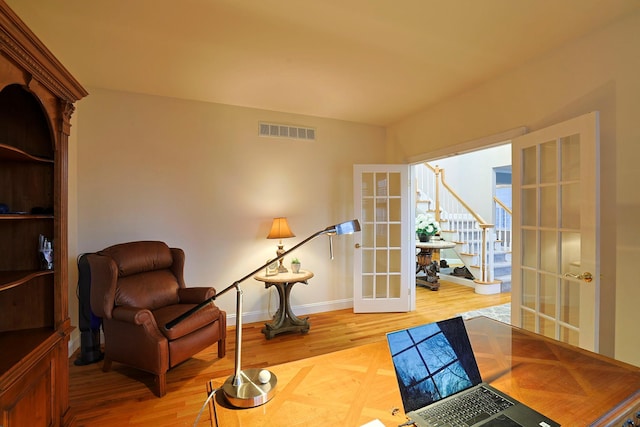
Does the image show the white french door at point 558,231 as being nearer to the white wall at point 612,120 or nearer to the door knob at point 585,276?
the door knob at point 585,276

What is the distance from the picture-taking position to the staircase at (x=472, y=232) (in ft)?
16.4

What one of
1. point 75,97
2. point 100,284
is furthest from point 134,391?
point 75,97

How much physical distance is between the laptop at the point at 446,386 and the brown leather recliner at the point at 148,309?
169 cm

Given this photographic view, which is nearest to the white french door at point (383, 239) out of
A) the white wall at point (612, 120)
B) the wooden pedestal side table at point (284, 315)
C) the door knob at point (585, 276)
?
the wooden pedestal side table at point (284, 315)

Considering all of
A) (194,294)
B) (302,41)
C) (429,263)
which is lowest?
(429,263)

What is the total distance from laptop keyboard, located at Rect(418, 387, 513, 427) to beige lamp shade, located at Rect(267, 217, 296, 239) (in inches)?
101

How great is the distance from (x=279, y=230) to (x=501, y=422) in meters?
2.74

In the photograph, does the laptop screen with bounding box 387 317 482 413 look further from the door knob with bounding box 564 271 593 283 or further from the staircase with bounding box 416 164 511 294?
the staircase with bounding box 416 164 511 294

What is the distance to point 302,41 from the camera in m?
2.17

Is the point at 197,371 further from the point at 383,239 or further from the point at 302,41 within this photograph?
the point at 302,41

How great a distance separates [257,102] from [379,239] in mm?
2307

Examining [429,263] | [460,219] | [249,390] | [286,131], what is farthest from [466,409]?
[460,219]

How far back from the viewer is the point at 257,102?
131 inches

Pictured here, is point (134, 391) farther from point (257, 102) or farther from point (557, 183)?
point (557, 183)
